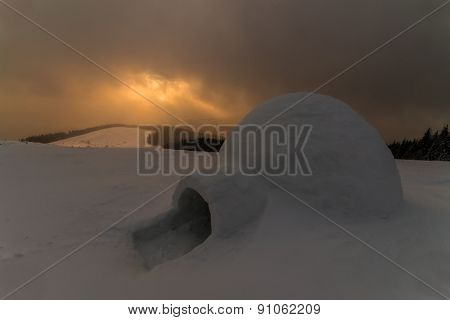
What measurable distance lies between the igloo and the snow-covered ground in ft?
0.81

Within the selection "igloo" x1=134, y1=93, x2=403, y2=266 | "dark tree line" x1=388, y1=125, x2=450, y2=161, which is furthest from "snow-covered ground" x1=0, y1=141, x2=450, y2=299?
"dark tree line" x1=388, y1=125, x2=450, y2=161

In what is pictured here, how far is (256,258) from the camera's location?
5.35 m

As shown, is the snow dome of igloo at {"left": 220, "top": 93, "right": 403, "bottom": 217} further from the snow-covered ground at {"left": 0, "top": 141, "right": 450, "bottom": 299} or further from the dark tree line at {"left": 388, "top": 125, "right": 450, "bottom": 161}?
the dark tree line at {"left": 388, "top": 125, "right": 450, "bottom": 161}

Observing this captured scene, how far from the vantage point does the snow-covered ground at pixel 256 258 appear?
4.73m

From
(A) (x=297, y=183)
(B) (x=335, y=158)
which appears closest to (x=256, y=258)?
(A) (x=297, y=183)

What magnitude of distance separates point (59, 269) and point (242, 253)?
140 inches

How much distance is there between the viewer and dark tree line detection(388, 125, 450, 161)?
27547mm

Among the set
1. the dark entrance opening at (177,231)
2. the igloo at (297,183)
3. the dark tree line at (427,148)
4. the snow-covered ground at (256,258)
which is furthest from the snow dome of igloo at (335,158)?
the dark tree line at (427,148)

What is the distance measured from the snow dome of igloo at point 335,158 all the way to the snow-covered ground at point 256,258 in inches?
11.9

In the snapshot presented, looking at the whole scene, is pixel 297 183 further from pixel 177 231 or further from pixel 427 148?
pixel 427 148

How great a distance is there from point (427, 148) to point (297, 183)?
32261 mm

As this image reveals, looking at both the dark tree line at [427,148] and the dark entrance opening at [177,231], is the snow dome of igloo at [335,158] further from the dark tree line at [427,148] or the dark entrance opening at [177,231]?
the dark tree line at [427,148]

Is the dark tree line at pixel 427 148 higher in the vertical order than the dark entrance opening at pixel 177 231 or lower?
higher
